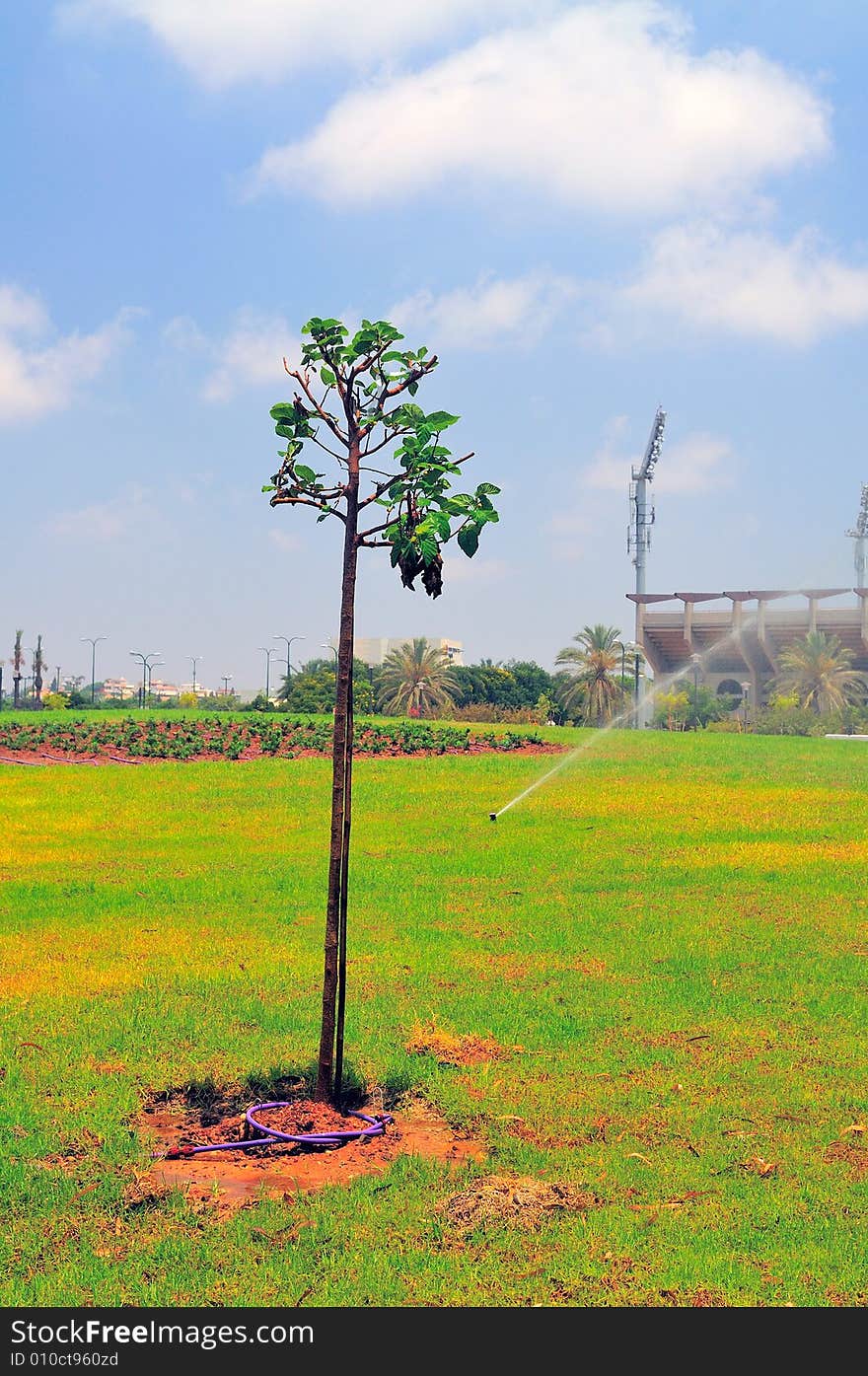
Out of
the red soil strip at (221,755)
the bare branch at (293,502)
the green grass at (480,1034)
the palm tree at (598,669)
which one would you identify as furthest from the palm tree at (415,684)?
the bare branch at (293,502)

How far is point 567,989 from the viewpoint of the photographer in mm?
10398

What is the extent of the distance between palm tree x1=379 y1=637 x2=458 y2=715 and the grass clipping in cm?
5908

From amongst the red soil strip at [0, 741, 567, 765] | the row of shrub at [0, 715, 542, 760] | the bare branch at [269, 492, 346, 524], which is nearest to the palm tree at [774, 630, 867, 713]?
the row of shrub at [0, 715, 542, 760]

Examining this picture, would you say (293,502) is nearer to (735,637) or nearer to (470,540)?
(470,540)

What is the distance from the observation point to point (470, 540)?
7.15 m

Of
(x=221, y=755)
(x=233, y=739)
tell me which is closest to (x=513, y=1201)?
(x=221, y=755)

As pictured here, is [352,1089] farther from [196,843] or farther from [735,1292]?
[196,843]

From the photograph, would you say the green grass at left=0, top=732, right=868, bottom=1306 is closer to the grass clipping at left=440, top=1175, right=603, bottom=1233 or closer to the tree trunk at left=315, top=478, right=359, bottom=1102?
the grass clipping at left=440, top=1175, right=603, bottom=1233

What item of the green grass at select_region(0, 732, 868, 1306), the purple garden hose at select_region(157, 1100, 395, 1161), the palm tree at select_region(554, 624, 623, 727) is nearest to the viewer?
the green grass at select_region(0, 732, 868, 1306)

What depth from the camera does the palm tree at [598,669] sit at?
6075 centimetres

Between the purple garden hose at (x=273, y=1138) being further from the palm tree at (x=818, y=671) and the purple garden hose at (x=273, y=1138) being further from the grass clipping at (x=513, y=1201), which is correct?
the palm tree at (x=818, y=671)

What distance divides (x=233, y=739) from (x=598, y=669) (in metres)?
28.2

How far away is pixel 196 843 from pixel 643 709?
52467mm

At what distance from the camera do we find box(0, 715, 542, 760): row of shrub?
35.7m
